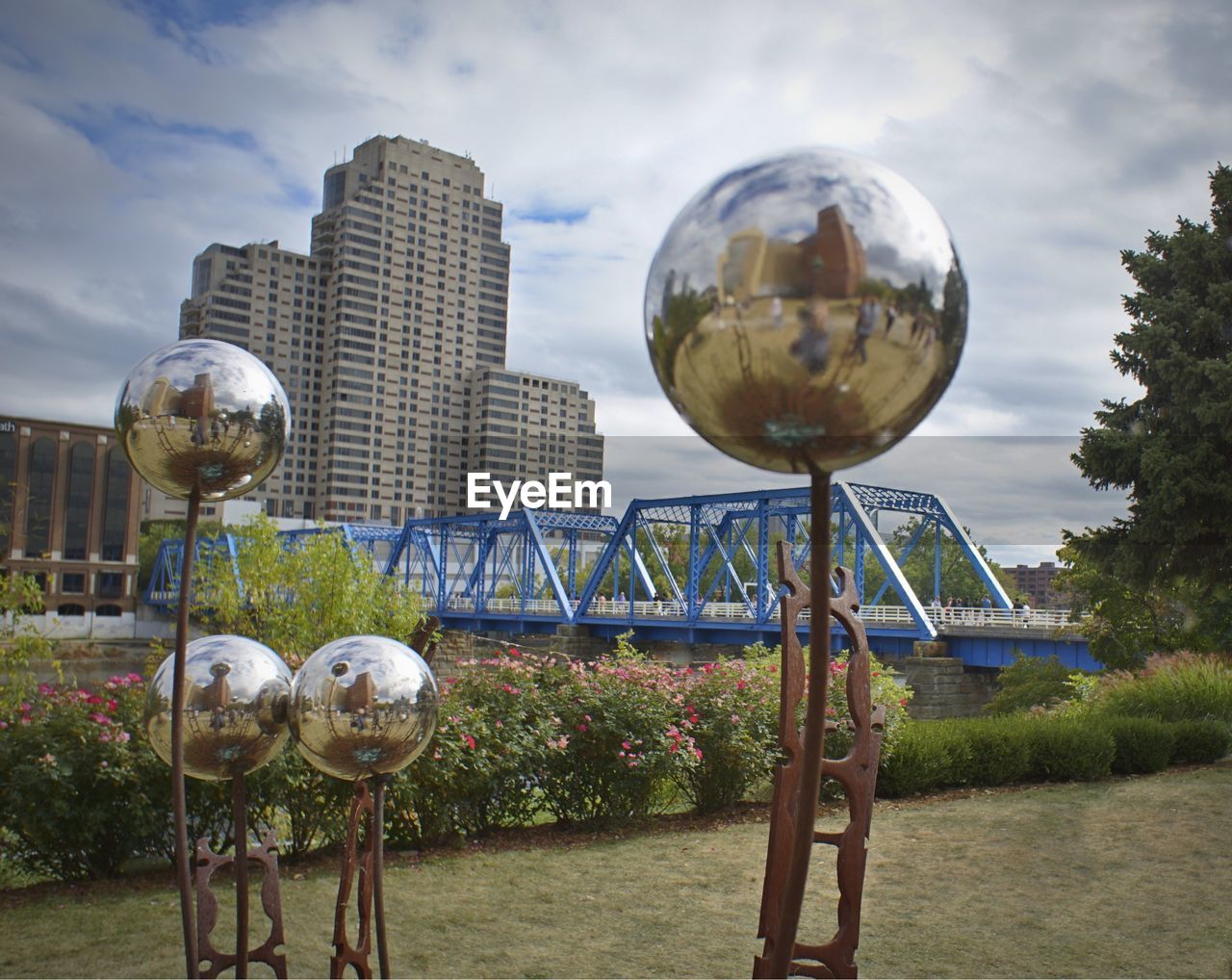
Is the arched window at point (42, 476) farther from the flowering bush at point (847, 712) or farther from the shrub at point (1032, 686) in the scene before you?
the flowering bush at point (847, 712)

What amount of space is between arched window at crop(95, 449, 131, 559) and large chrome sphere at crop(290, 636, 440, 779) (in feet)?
235

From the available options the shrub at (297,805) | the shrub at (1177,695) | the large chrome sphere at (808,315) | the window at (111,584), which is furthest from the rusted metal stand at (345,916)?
the window at (111,584)

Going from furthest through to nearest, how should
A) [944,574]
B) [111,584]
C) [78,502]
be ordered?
[944,574] → [111,584] → [78,502]

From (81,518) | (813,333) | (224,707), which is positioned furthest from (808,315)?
(81,518)

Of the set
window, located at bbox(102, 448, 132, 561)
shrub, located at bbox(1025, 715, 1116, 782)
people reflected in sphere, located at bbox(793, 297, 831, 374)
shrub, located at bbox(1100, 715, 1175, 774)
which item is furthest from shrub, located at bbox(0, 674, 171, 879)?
window, located at bbox(102, 448, 132, 561)

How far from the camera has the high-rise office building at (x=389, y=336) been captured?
11538cm

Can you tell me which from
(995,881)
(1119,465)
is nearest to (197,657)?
(995,881)

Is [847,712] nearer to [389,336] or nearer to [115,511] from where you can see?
[115,511]

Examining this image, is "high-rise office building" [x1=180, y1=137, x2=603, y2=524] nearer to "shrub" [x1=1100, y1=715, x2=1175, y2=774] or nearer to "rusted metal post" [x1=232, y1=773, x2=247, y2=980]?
"shrub" [x1=1100, y1=715, x2=1175, y2=774]

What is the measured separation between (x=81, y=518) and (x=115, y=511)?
2470mm

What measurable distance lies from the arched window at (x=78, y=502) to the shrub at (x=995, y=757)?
63.7 m

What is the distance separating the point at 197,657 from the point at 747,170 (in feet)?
9.03

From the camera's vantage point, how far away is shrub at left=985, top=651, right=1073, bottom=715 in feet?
81.8

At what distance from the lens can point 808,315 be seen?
170cm
